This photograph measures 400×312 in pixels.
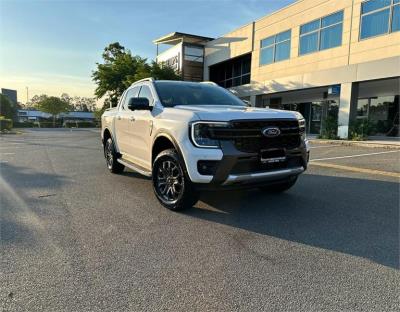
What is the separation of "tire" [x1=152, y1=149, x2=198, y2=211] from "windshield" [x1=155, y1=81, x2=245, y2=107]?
1010 mm

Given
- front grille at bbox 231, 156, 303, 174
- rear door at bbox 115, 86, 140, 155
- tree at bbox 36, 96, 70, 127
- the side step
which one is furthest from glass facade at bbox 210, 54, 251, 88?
tree at bbox 36, 96, 70, 127

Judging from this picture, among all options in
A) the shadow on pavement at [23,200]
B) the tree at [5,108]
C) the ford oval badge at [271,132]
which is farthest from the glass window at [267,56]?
the tree at [5,108]

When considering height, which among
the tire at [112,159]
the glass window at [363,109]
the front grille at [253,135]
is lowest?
the tire at [112,159]

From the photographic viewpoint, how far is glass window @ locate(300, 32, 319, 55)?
20844mm

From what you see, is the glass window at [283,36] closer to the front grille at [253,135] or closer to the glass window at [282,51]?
the glass window at [282,51]

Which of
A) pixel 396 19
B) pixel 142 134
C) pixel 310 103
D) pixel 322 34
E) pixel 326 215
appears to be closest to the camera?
pixel 326 215

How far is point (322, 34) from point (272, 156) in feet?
61.7

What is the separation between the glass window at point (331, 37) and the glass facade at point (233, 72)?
9.20 m

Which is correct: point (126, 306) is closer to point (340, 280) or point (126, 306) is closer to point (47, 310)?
point (47, 310)

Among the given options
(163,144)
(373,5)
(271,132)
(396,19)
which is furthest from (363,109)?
(163,144)

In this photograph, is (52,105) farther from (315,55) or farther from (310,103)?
(315,55)

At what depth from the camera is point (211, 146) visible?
407 centimetres

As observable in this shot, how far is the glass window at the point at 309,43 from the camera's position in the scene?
68.4 ft

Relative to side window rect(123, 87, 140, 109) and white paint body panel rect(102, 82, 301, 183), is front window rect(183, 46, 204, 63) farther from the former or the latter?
white paint body panel rect(102, 82, 301, 183)
